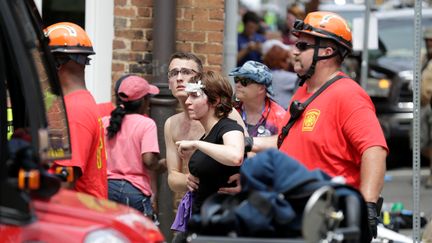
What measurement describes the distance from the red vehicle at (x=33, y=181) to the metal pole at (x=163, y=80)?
14.1 feet

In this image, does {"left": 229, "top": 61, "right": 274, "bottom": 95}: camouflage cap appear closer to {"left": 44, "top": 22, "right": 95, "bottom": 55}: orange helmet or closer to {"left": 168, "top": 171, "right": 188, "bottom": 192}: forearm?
{"left": 168, "top": 171, "right": 188, "bottom": 192}: forearm

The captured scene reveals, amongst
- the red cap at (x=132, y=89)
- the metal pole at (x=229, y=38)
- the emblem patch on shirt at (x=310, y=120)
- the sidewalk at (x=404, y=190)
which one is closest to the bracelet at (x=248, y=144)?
the emblem patch on shirt at (x=310, y=120)

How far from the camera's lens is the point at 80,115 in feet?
21.8

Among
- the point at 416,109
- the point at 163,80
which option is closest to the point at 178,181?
the point at 416,109

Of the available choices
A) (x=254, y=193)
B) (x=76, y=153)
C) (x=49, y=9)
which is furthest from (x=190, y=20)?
(x=254, y=193)

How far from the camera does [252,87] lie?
8.38 meters

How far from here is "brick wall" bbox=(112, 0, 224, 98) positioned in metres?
10.2

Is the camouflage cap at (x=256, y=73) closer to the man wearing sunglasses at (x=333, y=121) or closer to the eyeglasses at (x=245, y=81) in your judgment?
the eyeglasses at (x=245, y=81)

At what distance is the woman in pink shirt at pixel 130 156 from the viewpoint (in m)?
8.73

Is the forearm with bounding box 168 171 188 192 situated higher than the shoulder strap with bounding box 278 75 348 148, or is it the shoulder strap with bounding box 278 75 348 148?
the shoulder strap with bounding box 278 75 348 148

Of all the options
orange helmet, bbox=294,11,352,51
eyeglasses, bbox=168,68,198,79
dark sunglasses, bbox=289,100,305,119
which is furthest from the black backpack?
eyeglasses, bbox=168,68,198,79

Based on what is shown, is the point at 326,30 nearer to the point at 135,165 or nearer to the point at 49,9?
the point at 135,165

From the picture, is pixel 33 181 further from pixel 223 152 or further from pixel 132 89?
pixel 132 89

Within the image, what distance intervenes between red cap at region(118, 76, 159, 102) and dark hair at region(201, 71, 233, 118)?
5.63ft
